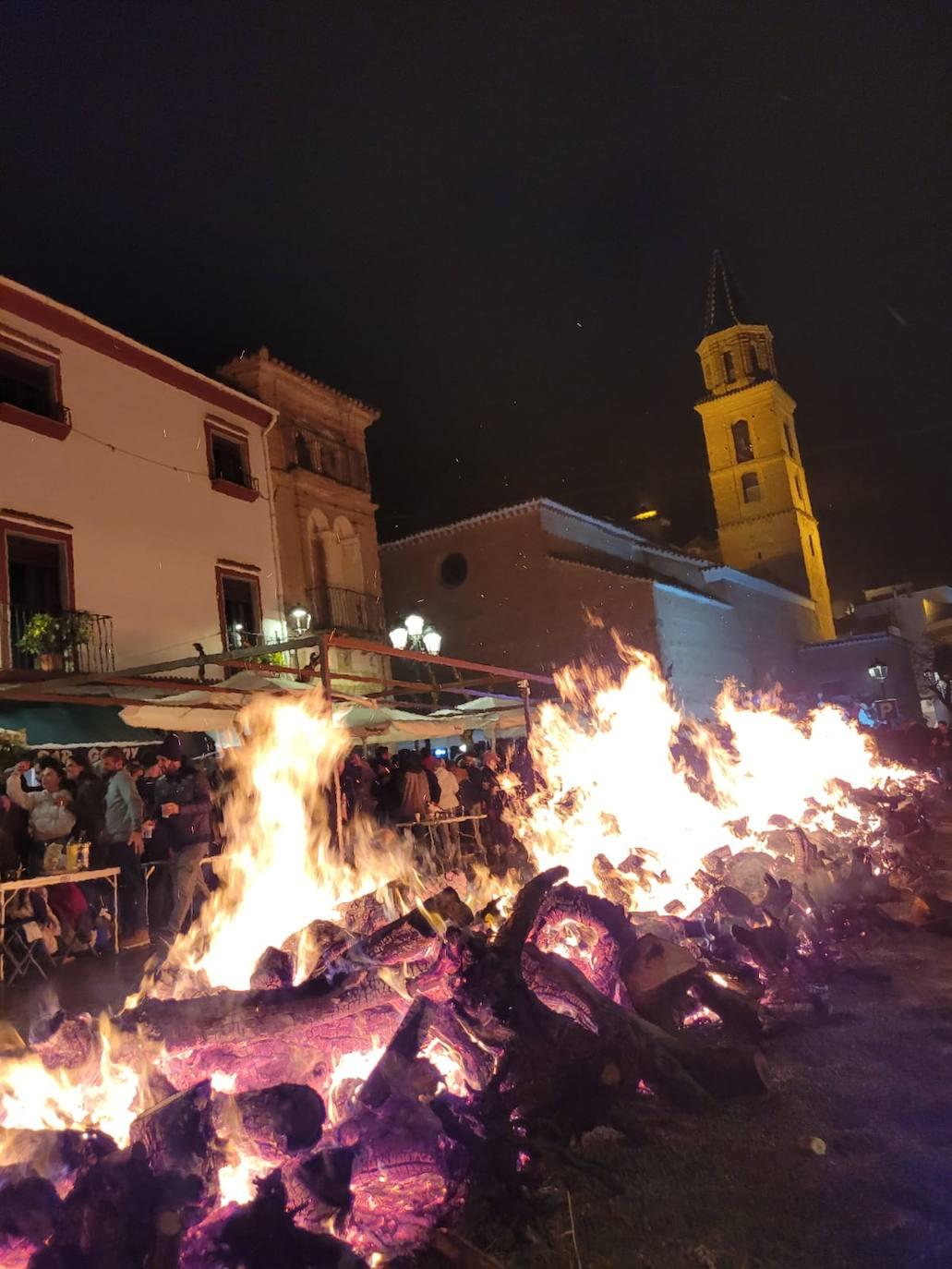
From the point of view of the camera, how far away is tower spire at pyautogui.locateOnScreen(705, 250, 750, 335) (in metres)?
44.1

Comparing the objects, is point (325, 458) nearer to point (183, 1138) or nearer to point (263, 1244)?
point (183, 1138)

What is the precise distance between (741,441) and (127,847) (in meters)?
41.1

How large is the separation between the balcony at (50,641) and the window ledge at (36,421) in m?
3.18

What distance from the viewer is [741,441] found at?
144 feet

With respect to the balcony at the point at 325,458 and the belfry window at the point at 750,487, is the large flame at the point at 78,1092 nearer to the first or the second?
the balcony at the point at 325,458

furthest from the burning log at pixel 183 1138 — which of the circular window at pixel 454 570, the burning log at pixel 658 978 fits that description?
the circular window at pixel 454 570

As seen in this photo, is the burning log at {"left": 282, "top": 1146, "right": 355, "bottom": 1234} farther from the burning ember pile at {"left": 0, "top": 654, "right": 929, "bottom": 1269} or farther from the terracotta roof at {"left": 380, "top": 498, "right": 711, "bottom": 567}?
the terracotta roof at {"left": 380, "top": 498, "right": 711, "bottom": 567}

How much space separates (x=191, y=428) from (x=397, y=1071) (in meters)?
16.5

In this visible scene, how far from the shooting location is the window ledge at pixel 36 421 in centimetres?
1425

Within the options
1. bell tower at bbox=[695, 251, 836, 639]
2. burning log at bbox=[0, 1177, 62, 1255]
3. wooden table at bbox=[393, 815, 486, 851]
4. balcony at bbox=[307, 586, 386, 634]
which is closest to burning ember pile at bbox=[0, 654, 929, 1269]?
burning log at bbox=[0, 1177, 62, 1255]

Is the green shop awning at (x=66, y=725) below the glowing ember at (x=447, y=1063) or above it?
above

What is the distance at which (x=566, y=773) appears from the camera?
13.3 m

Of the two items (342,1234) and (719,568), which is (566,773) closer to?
(342,1234)

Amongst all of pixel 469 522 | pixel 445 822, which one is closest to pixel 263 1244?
A: pixel 445 822
